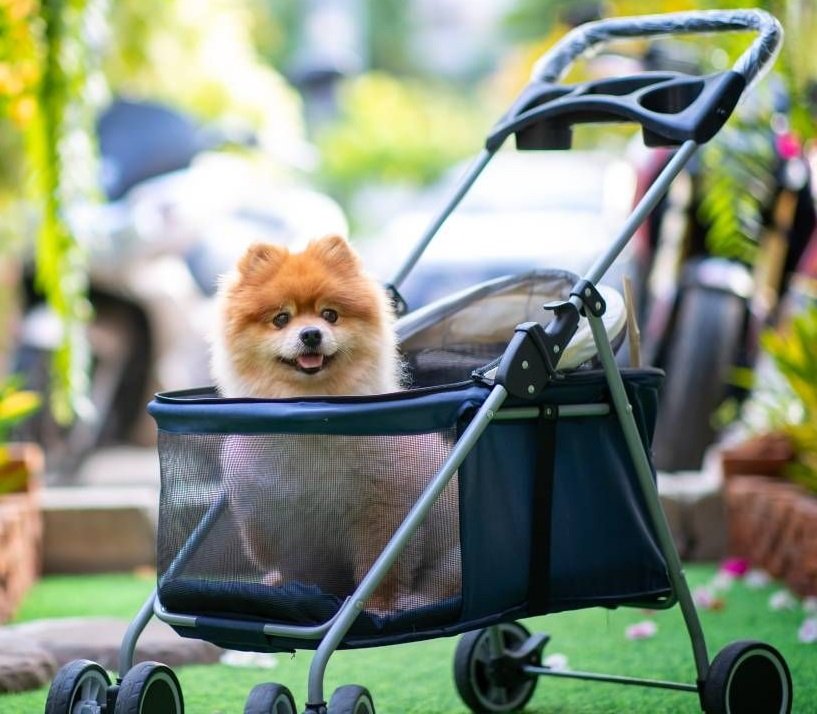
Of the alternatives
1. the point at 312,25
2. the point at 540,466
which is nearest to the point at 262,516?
the point at 540,466

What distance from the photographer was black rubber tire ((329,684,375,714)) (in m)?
2.46

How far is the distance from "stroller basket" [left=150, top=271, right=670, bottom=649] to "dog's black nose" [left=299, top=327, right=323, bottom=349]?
29cm

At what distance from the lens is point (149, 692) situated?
2592mm

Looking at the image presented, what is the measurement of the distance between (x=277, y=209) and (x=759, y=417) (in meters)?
3.59

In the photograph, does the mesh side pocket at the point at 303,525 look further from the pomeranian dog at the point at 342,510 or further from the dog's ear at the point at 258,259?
the dog's ear at the point at 258,259

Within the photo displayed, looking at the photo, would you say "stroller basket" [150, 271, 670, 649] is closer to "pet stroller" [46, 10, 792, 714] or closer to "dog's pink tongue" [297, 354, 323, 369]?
"pet stroller" [46, 10, 792, 714]

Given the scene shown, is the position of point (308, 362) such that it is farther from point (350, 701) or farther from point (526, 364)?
point (350, 701)

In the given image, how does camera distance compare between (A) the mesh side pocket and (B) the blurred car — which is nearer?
(A) the mesh side pocket

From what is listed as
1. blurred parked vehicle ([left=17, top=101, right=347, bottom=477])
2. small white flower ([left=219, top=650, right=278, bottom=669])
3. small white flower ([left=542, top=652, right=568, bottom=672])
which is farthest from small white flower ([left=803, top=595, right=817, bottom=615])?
blurred parked vehicle ([left=17, top=101, right=347, bottom=477])

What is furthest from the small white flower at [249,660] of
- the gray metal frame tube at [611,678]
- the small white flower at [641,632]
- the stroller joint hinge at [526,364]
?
the stroller joint hinge at [526,364]

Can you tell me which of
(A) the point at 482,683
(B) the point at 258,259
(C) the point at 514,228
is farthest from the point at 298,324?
(C) the point at 514,228

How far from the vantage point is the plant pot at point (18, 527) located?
Result: 4.33 meters

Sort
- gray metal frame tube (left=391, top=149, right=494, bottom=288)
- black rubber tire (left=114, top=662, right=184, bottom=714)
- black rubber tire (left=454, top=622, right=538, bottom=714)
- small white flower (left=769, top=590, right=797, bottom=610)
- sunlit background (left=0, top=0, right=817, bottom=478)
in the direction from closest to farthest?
black rubber tire (left=114, top=662, right=184, bottom=714) < black rubber tire (left=454, top=622, right=538, bottom=714) < gray metal frame tube (left=391, top=149, right=494, bottom=288) < small white flower (left=769, top=590, right=797, bottom=610) < sunlit background (left=0, top=0, right=817, bottom=478)

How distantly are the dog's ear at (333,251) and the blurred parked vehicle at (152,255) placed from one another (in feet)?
11.3
